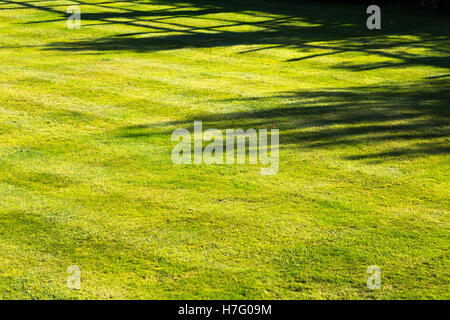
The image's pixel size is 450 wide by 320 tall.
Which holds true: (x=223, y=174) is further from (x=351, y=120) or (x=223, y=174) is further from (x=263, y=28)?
(x=263, y=28)

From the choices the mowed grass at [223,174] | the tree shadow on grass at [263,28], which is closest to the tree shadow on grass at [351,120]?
the mowed grass at [223,174]

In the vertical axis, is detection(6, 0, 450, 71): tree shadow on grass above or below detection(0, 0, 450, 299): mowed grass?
above

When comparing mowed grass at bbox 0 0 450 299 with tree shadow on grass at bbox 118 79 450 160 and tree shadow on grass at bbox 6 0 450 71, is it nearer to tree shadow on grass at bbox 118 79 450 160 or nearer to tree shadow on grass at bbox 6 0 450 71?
tree shadow on grass at bbox 118 79 450 160

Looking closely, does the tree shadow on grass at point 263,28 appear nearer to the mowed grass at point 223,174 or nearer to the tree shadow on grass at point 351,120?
the mowed grass at point 223,174

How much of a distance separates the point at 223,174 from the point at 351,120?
8.14ft

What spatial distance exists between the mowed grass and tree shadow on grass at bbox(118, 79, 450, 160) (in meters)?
0.04

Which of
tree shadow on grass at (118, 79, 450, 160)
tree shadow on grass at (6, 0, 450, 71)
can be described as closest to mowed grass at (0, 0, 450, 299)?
tree shadow on grass at (118, 79, 450, 160)

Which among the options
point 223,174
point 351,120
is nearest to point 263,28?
point 351,120

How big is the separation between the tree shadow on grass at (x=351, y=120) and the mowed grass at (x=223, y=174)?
37 mm

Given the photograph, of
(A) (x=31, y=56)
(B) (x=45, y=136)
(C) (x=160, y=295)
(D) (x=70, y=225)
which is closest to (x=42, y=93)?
(B) (x=45, y=136)

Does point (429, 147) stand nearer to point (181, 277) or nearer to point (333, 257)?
point (333, 257)

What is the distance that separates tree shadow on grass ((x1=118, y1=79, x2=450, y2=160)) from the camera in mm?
7387

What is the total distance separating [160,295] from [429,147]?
4.19 m

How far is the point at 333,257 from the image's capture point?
500cm
